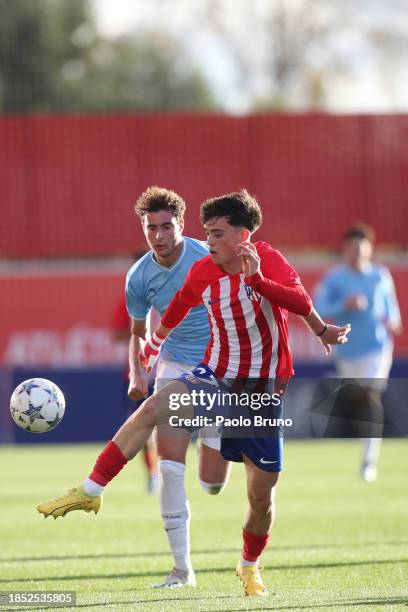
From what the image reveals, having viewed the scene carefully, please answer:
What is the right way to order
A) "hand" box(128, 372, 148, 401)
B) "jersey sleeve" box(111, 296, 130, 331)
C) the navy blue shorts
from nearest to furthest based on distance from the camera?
1. the navy blue shorts
2. "hand" box(128, 372, 148, 401)
3. "jersey sleeve" box(111, 296, 130, 331)

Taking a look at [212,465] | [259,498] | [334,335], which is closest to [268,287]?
[334,335]

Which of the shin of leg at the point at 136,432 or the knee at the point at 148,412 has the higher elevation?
the knee at the point at 148,412

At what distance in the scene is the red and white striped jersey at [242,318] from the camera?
644 centimetres

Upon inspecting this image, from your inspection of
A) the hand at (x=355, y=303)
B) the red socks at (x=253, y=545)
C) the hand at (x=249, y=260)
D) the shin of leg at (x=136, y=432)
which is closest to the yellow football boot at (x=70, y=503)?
the shin of leg at (x=136, y=432)

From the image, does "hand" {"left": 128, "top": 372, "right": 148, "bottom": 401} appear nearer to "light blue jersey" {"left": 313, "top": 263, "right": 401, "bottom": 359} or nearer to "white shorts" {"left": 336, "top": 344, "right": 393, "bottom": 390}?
"light blue jersey" {"left": 313, "top": 263, "right": 401, "bottom": 359}

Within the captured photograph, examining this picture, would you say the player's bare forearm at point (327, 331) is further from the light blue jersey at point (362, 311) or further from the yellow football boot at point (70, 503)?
the light blue jersey at point (362, 311)

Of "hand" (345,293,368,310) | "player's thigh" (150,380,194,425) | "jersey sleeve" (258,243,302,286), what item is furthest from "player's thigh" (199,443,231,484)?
"hand" (345,293,368,310)

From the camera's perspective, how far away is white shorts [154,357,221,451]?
22.2ft

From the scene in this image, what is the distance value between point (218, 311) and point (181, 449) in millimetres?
919

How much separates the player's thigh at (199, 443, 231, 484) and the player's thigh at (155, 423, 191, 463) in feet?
0.67

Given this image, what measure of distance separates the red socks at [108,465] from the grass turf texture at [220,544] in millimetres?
588

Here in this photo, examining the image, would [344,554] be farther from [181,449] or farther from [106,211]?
[106,211]

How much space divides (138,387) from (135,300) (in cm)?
63

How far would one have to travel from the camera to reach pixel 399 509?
35.6ft
